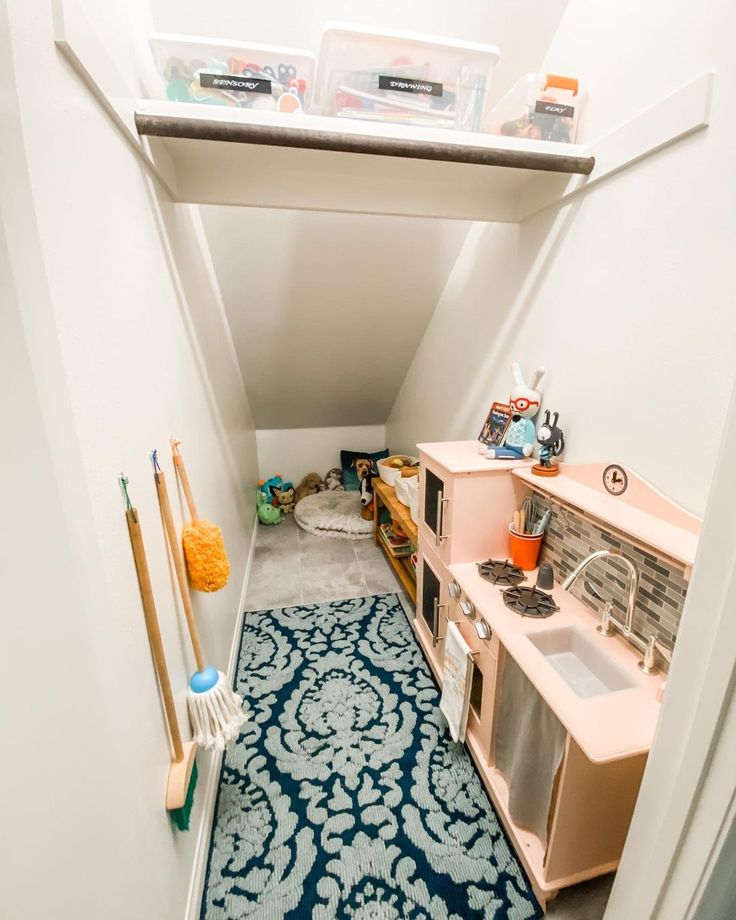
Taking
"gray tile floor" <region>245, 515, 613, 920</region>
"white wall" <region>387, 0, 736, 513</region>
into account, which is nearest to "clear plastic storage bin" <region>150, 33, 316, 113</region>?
"white wall" <region>387, 0, 736, 513</region>

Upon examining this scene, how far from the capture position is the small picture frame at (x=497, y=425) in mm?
1590

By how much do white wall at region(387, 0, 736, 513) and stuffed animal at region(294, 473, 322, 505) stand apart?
2584mm

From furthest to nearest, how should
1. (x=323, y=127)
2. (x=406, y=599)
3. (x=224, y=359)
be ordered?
(x=406, y=599) < (x=224, y=359) < (x=323, y=127)

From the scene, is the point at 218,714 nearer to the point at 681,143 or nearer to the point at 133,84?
the point at 133,84

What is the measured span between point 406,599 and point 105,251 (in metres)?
2.18

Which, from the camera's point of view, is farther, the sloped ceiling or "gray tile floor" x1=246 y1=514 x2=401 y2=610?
"gray tile floor" x1=246 y1=514 x2=401 y2=610

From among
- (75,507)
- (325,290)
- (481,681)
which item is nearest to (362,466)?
(325,290)

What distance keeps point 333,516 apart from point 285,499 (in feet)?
1.83

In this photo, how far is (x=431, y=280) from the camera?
220 centimetres

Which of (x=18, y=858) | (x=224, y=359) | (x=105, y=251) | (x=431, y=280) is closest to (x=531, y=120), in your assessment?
(x=431, y=280)

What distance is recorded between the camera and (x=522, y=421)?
4.94ft

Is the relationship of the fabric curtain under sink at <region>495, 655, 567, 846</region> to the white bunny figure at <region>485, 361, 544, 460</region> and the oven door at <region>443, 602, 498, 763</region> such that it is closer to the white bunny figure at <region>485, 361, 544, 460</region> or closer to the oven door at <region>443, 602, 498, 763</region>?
the oven door at <region>443, 602, 498, 763</region>

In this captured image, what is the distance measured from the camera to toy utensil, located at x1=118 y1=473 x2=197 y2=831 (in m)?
0.78

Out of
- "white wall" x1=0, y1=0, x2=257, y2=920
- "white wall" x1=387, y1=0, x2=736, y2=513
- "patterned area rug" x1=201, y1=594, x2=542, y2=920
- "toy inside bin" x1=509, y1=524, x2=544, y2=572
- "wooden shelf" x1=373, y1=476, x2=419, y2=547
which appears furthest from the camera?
"wooden shelf" x1=373, y1=476, x2=419, y2=547
